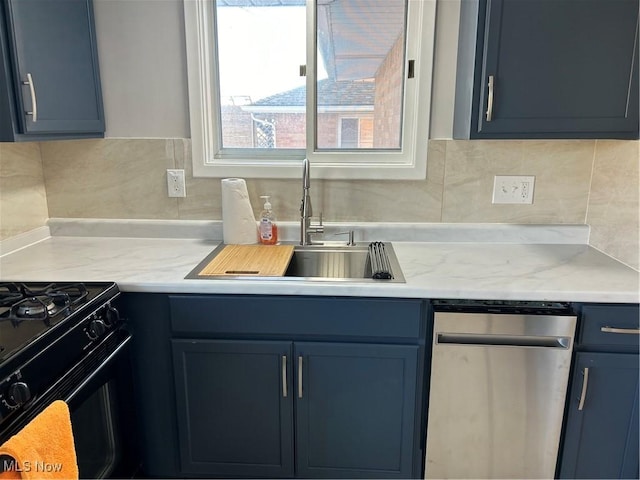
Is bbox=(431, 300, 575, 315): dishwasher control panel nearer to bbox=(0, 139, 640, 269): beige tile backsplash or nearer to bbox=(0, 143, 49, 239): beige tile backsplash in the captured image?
bbox=(0, 139, 640, 269): beige tile backsplash

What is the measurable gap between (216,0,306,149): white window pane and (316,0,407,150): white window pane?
0.33ft

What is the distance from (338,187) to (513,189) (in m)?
0.74

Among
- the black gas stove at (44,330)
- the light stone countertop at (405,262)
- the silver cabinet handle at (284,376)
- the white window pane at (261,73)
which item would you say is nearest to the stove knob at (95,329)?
the black gas stove at (44,330)

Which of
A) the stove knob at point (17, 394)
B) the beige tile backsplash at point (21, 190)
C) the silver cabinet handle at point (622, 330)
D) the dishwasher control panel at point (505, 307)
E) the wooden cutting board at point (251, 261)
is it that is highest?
the beige tile backsplash at point (21, 190)

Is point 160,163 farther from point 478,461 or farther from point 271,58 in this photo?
point 478,461

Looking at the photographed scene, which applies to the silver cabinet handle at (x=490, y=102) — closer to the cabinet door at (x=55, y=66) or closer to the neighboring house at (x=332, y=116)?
the neighboring house at (x=332, y=116)

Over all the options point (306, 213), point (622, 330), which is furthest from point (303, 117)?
point (622, 330)

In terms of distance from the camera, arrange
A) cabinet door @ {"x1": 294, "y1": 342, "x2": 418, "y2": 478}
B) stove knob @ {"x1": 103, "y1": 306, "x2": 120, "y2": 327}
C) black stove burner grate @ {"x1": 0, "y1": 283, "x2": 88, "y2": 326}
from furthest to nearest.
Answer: cabinet door @ {"x1": 294, "y1": 342, "x2": 418, "y2": 478} → stove knob @ {"x1": 103, "y1": 306, "x2": 120, "y2": 327} → black stove burner grate @ {"x1": 0, "y1": 283, "x2": 88, "y2": 326}

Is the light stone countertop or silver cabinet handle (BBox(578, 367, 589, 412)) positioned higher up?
the light stone countertop

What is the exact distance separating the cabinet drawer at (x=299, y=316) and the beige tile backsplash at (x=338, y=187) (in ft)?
2.04

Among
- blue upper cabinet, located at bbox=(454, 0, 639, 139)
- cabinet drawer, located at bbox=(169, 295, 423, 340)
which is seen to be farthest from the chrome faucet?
blue upper cabinet, located at bbox=(454, 0, 639, 139)

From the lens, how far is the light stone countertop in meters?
1.54

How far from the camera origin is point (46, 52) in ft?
5.36

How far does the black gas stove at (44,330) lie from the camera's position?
1.08 m
